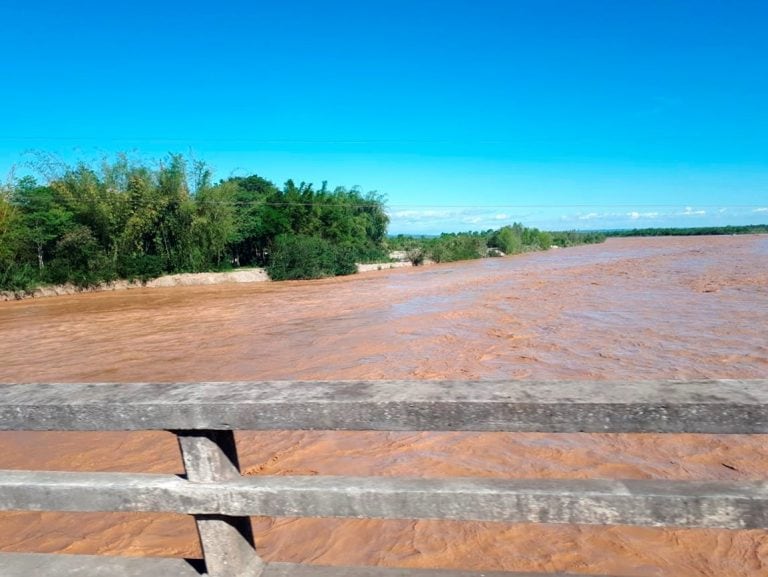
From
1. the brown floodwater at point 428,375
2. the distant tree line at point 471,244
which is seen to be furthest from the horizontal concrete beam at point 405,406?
the distant tree line at point 471,244

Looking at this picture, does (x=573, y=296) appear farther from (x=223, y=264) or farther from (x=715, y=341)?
(x=223, y=264)

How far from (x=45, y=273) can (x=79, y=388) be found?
2847 centimetres

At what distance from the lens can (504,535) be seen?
122 inches

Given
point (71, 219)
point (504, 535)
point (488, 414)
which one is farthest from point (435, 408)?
point (71, 219)

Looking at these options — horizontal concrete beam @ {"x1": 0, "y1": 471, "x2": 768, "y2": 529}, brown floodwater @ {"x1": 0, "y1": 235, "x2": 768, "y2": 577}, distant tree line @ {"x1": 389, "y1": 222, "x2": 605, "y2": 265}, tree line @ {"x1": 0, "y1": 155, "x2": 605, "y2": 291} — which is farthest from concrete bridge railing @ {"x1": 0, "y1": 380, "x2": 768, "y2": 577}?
distant tree line @ {"x1": 389, "y1": 222, "x2": 605, "y2": 265}

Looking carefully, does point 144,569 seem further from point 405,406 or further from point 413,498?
point 405,406

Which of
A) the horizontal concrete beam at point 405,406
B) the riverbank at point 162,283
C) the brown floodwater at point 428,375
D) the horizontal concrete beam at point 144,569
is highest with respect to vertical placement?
the horizontal concrete beam at point 405,406

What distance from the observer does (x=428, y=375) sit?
278 inches

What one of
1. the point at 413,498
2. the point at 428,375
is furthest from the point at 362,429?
the point at 428,375

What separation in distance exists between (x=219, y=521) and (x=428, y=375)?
561 centimetres

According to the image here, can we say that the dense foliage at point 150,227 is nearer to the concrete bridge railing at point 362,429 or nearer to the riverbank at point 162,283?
the riverbank at point 162,283

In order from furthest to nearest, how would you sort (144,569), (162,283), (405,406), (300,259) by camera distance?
(300,259) < (162,283) < (144,569) < (405,406)

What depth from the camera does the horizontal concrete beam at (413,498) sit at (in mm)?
1332

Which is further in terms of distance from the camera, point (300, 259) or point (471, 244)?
point (471, 244)
